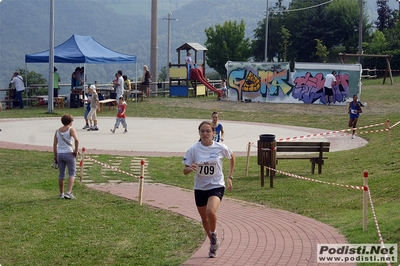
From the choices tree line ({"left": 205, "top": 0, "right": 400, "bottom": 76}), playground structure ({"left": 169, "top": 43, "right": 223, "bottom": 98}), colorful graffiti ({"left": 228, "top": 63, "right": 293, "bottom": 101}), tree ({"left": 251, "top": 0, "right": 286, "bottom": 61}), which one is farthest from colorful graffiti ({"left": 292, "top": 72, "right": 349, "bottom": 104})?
tree ({"left": 251, "top": 0, "right": 286, "bottom": 61})

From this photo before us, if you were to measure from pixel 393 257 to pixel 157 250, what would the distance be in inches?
120

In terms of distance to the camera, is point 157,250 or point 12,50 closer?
point 157,250

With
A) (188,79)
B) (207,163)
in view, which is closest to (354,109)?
(207,163)

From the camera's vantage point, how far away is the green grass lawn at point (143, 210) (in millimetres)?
8773

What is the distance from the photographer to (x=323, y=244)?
8.81m

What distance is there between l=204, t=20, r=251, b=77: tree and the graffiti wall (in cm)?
4745

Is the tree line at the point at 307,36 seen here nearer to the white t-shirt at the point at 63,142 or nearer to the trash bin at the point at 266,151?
the trash bin at the point at 266,151

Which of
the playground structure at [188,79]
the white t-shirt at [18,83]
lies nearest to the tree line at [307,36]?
the playground structure at [188,79]

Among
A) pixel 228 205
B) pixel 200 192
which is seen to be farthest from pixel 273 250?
pixel 228 205

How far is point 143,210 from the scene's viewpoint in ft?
38.1

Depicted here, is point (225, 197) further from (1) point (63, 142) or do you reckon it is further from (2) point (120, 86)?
(2) point (120, 86)

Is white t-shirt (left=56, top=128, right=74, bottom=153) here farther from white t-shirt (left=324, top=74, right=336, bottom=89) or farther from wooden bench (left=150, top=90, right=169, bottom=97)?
wooden bench (left=150, top=90, right=169, bottom=97)

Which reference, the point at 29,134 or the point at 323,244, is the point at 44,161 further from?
the point at 323,244

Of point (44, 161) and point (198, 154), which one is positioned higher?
point (198, 154)
